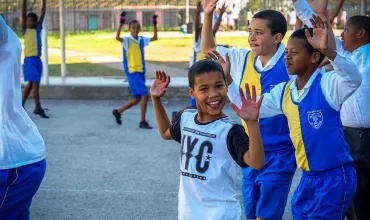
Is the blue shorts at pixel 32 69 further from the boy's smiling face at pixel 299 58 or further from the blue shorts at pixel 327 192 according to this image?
the blue shorts at pixel 327 192

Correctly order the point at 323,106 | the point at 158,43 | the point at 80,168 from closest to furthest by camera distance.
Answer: the point at 323,106 → the point at 80,168 → the point at 158,43

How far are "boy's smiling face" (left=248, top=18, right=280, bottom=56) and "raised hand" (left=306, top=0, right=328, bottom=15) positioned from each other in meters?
0.45

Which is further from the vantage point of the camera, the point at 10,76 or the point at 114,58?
the point at 114,58

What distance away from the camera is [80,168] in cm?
809

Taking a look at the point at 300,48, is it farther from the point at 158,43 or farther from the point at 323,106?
the point at 158,43

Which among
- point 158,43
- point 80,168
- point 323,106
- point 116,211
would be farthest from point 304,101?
point 158,43

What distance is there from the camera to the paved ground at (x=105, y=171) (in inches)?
253

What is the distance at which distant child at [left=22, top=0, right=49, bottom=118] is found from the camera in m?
11.9

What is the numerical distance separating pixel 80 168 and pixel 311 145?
4355 mm

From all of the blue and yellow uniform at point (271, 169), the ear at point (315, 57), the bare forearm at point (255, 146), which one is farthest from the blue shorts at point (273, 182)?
the bare forearm at point (255, 146)

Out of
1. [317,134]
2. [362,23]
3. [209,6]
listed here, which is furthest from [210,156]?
[362,23]

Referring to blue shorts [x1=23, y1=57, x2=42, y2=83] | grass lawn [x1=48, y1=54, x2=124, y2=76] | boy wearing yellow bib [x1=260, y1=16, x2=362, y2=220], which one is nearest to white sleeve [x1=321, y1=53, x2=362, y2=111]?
boy wearing yellow bib [x1=260, y1=16, x2=362, y2=220]

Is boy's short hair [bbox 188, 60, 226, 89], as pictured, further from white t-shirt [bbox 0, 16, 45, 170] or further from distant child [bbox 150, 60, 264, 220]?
white t-shirt [bbox 0, 16, 45, 170]

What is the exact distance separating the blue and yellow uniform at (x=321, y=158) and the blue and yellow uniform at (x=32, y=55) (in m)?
8.33
